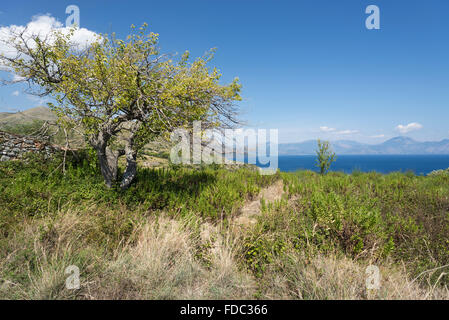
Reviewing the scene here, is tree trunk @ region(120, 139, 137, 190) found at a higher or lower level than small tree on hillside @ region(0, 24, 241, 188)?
lower

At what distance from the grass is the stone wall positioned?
74.9 inches

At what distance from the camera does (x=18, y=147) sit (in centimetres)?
832

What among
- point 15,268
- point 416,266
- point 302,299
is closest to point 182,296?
point 302,299

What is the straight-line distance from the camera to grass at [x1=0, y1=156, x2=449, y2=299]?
2.88 metres

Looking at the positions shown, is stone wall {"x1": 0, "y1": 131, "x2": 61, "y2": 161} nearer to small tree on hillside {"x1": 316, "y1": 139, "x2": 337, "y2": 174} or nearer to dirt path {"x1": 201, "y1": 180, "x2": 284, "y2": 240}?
dirt path {"x1": 201, "y1": 180, "x2": 284, "y2": 240}

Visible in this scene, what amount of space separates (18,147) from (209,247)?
9.50 metres

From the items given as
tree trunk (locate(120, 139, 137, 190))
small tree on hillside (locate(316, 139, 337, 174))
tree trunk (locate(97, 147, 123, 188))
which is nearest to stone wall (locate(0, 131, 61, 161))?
tree trunk (locate(97, 147, 123, 188))

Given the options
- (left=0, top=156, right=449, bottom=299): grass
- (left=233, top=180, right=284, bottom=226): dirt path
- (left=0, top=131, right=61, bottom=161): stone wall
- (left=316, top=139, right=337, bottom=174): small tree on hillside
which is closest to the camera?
(left=0, top=156, right=449, bottom=299): grass

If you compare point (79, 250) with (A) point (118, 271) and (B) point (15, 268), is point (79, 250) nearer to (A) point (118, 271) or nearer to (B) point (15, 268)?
(B) point (15, 268)

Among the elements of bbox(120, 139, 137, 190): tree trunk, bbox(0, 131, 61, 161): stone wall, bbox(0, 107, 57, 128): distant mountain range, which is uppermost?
bbox(0, 107, 57, 128): distant mountain range

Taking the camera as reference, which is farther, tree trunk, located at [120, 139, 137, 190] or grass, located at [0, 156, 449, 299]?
tree trunk, located at [120, 139, 137, 190]

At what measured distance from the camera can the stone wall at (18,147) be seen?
26.0 feet

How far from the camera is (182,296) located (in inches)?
109

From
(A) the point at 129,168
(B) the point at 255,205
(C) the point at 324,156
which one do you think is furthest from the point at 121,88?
(C) the point at 324,156
